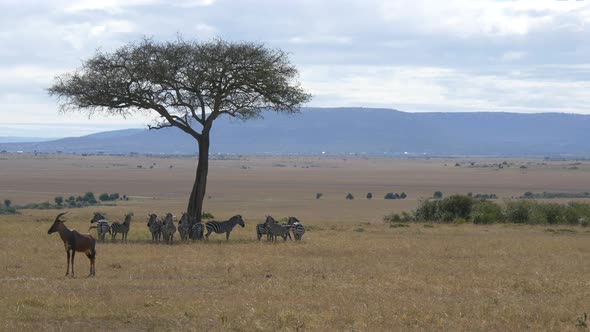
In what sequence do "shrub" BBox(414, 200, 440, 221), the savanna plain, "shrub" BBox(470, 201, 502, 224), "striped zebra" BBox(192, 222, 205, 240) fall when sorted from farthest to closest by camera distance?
"shrub" BBox(414, 200, 440, 221), "shrub" BBox(470, 201, 502, 224), "striped zebra" BBox(192, 222, 205, 240), the savanna plain

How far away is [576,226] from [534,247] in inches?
486

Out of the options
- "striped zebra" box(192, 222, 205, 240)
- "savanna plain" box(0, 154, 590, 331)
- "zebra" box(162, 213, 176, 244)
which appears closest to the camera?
"savanna plain" box(0, 154, 590, 331)

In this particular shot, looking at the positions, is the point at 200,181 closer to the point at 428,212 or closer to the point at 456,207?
the point at 428,212

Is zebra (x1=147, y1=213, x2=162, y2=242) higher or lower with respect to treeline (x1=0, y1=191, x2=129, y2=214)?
higher

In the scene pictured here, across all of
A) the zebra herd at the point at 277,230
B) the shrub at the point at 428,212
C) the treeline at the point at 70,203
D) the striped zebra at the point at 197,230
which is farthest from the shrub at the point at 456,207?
the treeline at the point at 70,203

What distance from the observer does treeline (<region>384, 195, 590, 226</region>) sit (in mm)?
40344

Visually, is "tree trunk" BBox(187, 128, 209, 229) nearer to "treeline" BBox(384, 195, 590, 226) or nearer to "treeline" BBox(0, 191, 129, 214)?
"treeline" BBox(384, 195, 590, 226)

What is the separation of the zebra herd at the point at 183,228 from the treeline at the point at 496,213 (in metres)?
13.7

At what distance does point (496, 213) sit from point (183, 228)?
59.5 ft

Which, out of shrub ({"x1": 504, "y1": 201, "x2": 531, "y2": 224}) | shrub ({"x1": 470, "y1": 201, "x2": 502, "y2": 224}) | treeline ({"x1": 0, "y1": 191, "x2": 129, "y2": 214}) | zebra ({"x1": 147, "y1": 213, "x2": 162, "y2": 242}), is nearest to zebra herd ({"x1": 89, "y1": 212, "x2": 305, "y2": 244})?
zebra ({"x1": 147, "y1": 213, "x2": 162, "y2": 242})

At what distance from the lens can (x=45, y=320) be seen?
13883mm

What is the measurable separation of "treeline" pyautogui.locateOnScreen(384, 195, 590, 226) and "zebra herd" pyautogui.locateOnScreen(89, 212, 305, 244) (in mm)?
13722

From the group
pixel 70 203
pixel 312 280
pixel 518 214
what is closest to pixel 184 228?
pixel 312 280

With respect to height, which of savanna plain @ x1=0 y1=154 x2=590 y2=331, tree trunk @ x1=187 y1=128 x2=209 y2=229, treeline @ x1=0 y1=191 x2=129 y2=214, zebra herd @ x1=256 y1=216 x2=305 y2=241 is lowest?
treeline @ x1=0 y1=191 x2=129 y2=214
